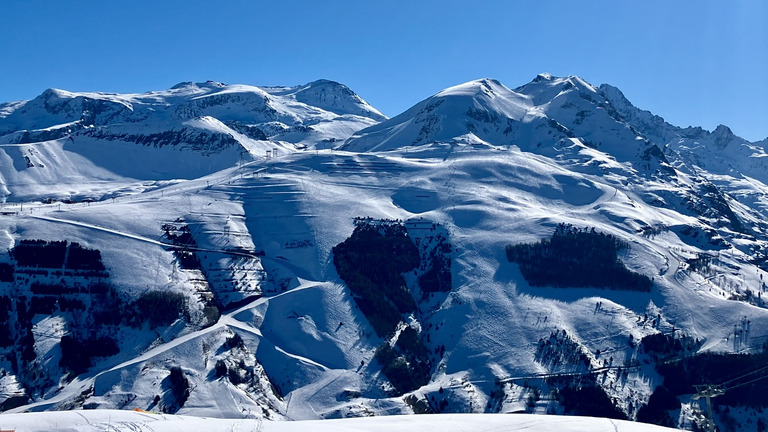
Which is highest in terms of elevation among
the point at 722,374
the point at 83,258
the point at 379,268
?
the point at 379,268

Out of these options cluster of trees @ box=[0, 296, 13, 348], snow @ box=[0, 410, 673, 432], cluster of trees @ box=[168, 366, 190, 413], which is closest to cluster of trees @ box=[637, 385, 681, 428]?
snow @ box=[0, 410, 673, 432]

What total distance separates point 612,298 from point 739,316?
26246mm

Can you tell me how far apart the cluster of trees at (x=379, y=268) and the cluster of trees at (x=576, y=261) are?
26.9 meters

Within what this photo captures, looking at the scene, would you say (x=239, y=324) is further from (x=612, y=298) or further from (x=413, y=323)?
(x=612, y=298)

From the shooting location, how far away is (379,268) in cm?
16325

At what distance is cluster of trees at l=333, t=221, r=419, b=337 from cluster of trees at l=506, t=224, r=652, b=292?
26.9 m

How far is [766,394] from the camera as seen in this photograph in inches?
5438

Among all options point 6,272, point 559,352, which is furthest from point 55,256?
point 559,352

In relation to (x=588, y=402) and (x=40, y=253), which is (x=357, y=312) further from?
(x=40, y=253)

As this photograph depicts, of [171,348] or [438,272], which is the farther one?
[438,272]

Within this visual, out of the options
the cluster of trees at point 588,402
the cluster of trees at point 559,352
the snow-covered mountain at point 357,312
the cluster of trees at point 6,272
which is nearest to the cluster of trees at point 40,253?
the snow-covered mountain at point 357,312

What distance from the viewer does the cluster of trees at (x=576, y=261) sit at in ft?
544

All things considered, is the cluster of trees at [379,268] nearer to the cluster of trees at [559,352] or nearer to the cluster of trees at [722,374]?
the cluster of trees at [559,352]

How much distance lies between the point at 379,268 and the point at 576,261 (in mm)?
47452
